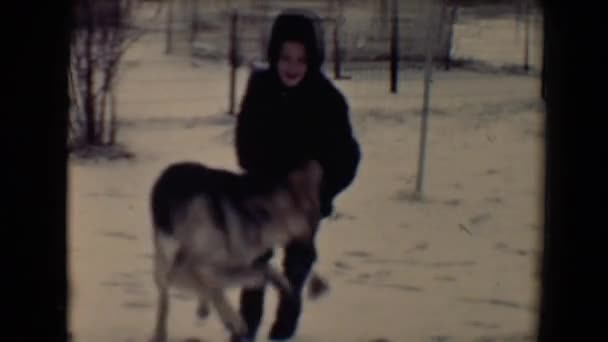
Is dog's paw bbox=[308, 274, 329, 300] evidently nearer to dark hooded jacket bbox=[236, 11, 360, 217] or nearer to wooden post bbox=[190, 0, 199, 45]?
dark hooded jacket bbox=[236, 11, 360, 217]

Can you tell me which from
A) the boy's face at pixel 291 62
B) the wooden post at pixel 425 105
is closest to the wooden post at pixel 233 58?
the boy's face at pixel 291 62

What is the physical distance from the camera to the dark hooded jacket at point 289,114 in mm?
2717

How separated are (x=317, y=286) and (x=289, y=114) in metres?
0.43

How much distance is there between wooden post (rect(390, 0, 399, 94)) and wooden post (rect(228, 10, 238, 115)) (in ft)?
1.30

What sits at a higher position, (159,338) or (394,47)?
(394,47)

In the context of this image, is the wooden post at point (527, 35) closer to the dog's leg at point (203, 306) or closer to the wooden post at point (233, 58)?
the wooden post at point (233, 58)

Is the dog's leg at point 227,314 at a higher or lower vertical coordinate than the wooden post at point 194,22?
lower

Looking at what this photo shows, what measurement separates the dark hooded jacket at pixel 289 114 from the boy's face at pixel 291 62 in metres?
0.01

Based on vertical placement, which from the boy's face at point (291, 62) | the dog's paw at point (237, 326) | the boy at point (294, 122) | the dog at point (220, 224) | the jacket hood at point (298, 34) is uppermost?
the jacket hood at point (298, 34)

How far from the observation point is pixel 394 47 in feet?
9.61

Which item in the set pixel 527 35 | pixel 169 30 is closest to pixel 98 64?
pixel 169 30

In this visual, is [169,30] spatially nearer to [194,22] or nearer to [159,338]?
[194,22]

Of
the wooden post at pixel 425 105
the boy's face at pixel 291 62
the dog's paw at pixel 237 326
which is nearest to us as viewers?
the boy's face at pixel 291 62

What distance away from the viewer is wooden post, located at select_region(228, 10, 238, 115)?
9.26 ft
